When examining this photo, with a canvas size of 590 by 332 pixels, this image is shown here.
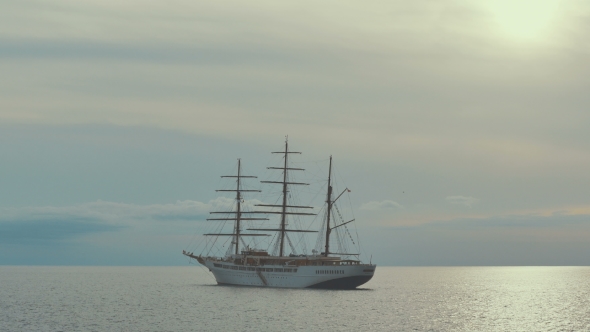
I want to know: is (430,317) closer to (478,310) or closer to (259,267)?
(478,310)

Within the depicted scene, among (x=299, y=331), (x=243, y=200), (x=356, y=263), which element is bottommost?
(x=299, y=331)

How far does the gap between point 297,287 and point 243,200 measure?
2585cm

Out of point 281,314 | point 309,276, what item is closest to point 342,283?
point 309,276

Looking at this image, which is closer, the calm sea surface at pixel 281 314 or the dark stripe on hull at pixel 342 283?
the calm sea surface at pixel 281 314

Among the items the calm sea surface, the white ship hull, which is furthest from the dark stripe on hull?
the calm sea surface

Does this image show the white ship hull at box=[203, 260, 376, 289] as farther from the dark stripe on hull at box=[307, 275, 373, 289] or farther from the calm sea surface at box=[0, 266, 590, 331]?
the calm sea surface at box=[0, 266, 590, 331]

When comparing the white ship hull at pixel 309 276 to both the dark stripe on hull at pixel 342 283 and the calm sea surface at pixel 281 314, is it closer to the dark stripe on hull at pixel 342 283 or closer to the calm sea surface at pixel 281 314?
the dark stripe on hull at pixel 342 283

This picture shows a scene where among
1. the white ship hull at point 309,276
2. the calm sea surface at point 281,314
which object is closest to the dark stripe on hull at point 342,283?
the white ship hull at point 309,276

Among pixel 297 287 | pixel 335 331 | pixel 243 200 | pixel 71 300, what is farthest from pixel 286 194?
pixel 335 331

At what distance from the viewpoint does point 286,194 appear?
142 meters

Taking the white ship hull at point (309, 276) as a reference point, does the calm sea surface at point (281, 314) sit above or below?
below

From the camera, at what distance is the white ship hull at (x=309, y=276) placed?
126 m

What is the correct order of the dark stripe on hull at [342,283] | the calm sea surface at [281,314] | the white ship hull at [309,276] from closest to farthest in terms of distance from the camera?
1. the calm sea surface at [281,314]
2. the white ship hull at [309,276]
3. the dark stripe on hull at [342,283]

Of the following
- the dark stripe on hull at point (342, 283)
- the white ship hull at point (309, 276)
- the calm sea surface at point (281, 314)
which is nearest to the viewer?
the calm sea surface at point (281, 314)
